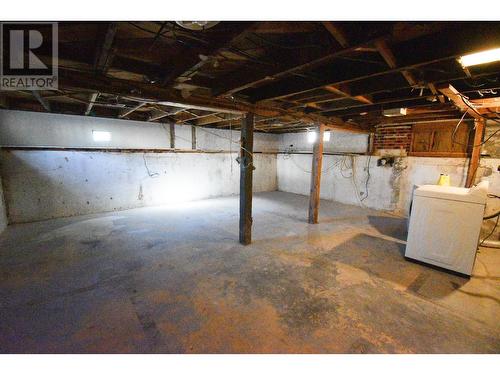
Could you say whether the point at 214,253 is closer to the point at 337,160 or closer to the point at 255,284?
the point at 255,284

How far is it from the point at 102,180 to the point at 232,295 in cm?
444

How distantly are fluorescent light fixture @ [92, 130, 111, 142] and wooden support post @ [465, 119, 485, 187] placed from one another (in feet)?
24.2

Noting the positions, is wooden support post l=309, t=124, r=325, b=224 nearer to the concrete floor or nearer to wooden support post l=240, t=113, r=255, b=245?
the concrete floor

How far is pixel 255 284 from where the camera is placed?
2.33 metres

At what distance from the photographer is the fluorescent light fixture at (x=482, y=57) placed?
1.57 m

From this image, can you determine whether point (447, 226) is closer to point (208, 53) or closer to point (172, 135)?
point (208, 53)

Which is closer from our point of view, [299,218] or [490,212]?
[490,212]

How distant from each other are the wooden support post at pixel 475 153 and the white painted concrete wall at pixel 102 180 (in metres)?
5.58

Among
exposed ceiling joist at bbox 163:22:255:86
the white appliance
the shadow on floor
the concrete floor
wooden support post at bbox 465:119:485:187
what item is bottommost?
the concrete floor

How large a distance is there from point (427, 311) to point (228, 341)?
5.74ft

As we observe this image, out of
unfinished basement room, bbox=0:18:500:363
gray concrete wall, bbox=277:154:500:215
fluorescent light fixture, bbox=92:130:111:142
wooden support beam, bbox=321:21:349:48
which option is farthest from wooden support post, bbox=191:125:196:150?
wooden support beam, bbox=321:21:349:48

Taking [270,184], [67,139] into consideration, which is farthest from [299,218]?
[67,139]

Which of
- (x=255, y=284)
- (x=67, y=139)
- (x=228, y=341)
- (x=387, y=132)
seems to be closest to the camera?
(x=228, y=341)

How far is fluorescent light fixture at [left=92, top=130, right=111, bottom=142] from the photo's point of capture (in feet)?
16.5
